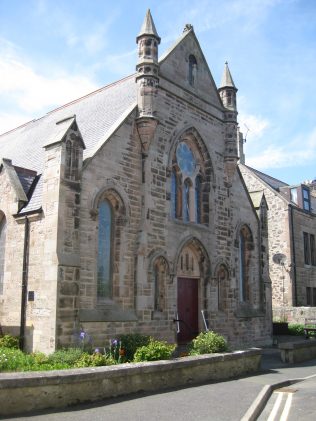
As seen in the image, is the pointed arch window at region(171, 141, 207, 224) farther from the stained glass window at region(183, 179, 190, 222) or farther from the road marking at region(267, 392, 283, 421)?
the road marking at region(267, 392, 283, 421)

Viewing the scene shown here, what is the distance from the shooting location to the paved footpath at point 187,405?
27.4 ft

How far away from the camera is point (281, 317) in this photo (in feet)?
93.8

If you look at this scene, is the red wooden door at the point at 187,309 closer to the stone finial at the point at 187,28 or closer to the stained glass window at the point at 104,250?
the stained glass window at the point at 104,250

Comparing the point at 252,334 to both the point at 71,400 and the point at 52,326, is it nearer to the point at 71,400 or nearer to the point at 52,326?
the point at 52,326

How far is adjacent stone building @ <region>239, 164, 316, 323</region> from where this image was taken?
99.4ft

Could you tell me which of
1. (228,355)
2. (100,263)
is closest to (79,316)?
(100,263)

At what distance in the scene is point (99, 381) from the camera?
376 inches

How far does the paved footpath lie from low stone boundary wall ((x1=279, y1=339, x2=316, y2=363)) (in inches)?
155

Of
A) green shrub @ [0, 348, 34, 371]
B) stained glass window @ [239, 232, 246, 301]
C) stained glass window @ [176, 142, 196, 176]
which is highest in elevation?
stained glass window @ [176, 142, 196, 176]

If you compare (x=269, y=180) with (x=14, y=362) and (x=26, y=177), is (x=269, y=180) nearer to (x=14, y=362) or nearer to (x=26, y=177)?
(x=26, y=177)

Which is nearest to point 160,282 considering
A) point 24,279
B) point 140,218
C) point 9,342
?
point 140,218

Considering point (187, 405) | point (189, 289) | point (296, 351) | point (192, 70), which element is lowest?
point (187, 405)

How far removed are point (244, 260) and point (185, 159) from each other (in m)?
6.26

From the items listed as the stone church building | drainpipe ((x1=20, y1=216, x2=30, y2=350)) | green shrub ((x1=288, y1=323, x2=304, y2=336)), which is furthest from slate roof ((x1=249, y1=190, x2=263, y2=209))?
drainpipe ((x1=20, y1=216, x2=30, y2=350))
